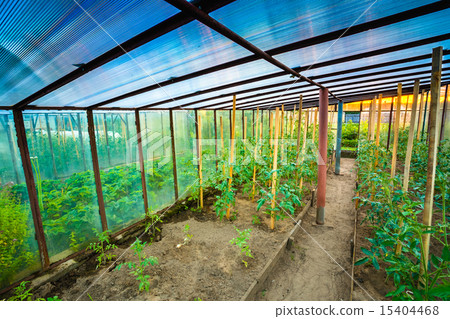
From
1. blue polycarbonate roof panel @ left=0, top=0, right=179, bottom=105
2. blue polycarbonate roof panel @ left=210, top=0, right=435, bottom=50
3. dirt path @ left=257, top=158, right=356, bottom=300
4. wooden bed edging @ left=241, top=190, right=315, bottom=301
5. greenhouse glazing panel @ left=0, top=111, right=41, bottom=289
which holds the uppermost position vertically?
blue polycarbonate roof panel @ left=210, top=0, right=435, bottom=50

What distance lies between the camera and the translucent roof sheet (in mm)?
1063

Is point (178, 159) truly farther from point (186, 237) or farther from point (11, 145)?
point (11, 145)

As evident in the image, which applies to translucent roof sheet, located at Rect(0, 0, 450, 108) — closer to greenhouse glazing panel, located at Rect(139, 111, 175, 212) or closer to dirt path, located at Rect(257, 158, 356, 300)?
greenhouse glazing panel, located at Rect(139, 111, 175, 212)

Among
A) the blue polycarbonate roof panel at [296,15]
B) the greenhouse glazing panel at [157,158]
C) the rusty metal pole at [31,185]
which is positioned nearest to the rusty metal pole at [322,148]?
the blue polycarbonate roof panel at [296,15]

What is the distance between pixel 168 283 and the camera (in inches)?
89.4

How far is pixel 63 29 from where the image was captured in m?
1.12

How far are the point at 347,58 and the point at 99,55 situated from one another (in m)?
2.38

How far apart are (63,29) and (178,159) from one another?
349cm

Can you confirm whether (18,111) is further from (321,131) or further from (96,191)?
(321,131)

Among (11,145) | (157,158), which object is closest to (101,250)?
(11,145)

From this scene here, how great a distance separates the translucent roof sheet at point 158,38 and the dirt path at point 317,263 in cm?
264

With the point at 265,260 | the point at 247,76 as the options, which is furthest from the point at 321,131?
the point at 265,260

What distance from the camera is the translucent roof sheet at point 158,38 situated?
106 centimetres

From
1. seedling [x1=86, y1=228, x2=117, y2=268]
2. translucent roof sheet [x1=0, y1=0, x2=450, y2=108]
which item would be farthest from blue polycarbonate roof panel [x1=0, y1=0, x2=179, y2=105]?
seedling [x1=86, y1=228, x2=117, y2=268]
